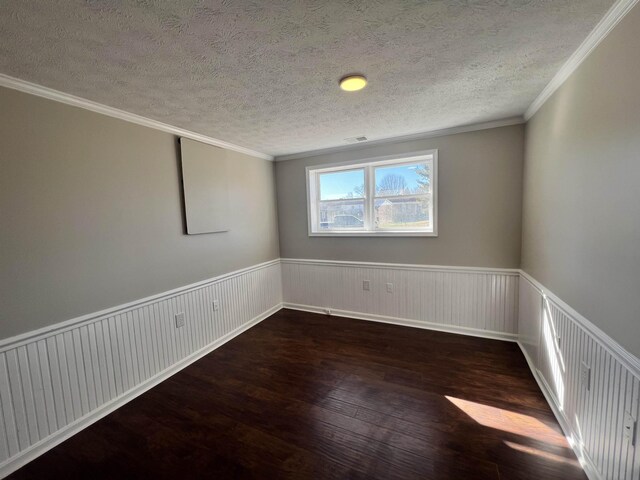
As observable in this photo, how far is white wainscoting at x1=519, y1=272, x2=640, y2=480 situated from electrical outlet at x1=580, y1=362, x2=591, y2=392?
0.01 meters

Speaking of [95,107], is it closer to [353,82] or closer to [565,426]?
[353,82]

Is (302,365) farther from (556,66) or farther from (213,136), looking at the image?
(556,66)

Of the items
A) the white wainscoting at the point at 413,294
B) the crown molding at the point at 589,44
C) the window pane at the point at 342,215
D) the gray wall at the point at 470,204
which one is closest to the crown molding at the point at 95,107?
the window pane at the point at 342,215

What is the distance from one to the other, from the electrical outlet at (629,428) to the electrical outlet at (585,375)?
1.09 ft

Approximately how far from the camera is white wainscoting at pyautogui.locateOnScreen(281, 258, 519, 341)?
3125 millimetres

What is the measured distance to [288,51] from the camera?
1541mm

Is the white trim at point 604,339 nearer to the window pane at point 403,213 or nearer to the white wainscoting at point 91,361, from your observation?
the window pane at point 403,213

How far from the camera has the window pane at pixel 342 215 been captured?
394cm

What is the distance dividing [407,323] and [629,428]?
2442 mm

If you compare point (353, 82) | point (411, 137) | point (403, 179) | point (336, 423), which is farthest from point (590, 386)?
point (411, 137)

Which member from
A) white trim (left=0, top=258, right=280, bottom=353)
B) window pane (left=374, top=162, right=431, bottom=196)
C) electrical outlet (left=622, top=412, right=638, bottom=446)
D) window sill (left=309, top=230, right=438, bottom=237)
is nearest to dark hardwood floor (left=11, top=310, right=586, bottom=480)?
electrical outlet (left=622, top=412, right=638, bottom=446)

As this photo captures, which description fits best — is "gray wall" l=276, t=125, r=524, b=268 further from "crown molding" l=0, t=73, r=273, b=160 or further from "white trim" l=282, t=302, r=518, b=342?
"crown molding" l=0, t=73, r=273, b=160

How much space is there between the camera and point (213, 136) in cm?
309

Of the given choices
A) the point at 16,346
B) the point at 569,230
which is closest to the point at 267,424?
the point at 16,346
